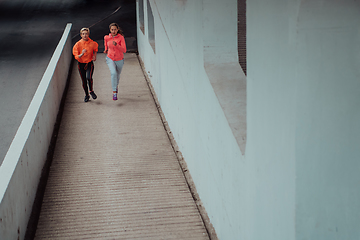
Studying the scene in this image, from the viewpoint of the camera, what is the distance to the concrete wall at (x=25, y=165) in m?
3.70

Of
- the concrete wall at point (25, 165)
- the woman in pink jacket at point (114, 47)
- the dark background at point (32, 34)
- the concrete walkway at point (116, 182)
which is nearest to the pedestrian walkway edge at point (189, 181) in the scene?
the concrete walkway at point (116, 182)

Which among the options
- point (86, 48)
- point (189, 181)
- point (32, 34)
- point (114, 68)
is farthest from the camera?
point (32, 34)

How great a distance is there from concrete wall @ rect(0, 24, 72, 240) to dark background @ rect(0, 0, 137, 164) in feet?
5.36

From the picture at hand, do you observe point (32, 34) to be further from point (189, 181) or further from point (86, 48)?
point (189, 181)

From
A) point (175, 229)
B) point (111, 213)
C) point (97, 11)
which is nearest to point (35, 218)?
point (111, 213)

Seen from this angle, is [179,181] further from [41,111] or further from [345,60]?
[345,60]

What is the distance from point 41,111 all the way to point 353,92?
16.4 feet

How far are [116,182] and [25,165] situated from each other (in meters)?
1.33

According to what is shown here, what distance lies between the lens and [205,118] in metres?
4.28

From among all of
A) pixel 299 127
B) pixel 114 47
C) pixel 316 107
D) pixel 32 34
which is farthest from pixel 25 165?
pixel 32 34

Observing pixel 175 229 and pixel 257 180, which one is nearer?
pixel 257 180

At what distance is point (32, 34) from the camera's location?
18.0m

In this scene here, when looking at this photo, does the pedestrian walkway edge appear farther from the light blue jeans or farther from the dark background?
the dark background


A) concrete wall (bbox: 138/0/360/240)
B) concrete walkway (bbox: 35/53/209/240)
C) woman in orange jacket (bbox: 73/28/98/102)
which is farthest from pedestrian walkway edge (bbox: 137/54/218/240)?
woman in orange jacket (bbox: 73/28/98/102)
